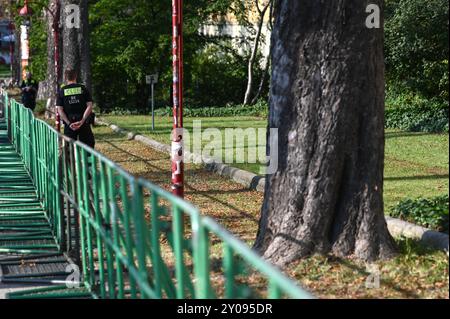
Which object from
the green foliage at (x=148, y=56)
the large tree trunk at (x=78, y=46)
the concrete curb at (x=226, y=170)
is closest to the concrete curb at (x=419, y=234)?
the concrete curb at (x=226, y=170)

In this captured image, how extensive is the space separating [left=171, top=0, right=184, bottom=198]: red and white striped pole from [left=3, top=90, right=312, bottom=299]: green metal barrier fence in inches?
26.2

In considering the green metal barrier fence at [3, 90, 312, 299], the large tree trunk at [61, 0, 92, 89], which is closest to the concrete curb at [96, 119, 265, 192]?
the green metal barrier fence at [3, 90, 312, 299]

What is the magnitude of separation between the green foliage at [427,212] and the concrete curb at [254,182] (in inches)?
3.4

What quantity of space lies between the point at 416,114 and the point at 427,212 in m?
14.3

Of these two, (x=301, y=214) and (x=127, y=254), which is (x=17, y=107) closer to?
(x=301, y=214)

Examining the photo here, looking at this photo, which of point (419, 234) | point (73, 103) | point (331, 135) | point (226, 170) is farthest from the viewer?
point (226, 170)

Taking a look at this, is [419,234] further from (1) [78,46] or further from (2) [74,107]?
(1) [78,46]

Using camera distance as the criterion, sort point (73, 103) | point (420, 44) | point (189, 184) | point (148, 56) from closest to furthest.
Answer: point (73, 103) → point (189, 184) → point (420, 44) → point (148, 56)

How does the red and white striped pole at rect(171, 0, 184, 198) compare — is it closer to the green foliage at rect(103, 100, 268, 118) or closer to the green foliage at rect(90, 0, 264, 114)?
the green foliage at rect(103, 100, 268, 118)

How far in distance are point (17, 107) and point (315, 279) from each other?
13.5 m

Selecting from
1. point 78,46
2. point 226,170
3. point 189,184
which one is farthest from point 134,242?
point 78,46

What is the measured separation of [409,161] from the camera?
15.0 m

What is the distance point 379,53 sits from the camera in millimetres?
7828
